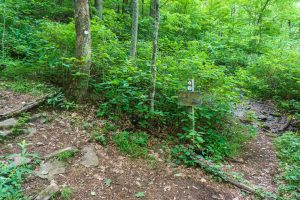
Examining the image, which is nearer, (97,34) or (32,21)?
(97,34)

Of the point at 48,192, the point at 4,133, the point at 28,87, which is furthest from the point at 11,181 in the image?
the point at 28,87

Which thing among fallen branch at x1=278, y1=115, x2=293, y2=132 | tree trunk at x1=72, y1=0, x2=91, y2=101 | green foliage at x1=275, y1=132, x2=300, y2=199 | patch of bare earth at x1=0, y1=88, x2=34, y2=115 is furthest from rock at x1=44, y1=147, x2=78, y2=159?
fallen branch at x1=278, y1=115, x2=293, y2=132

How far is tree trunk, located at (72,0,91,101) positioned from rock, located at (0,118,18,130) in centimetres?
158

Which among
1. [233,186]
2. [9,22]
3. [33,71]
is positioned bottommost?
[233,186]

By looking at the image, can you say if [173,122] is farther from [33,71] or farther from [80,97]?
[33,71]

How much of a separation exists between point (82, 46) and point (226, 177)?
4.54 m

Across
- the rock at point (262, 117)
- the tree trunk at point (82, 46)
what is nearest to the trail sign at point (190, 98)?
the tree trunk at point (82, 46)

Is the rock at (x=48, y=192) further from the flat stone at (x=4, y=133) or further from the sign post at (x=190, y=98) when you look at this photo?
the sign post at (x=190, y=98)

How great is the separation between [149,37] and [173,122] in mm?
6706

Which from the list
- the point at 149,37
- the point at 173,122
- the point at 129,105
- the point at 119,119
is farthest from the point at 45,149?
the point at 149,37

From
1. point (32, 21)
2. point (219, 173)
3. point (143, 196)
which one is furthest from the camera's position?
point (32, 21)

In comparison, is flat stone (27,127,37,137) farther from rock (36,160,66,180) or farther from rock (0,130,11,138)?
rock (36,160,66,180)

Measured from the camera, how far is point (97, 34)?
6324mm

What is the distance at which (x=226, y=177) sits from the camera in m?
4.28
